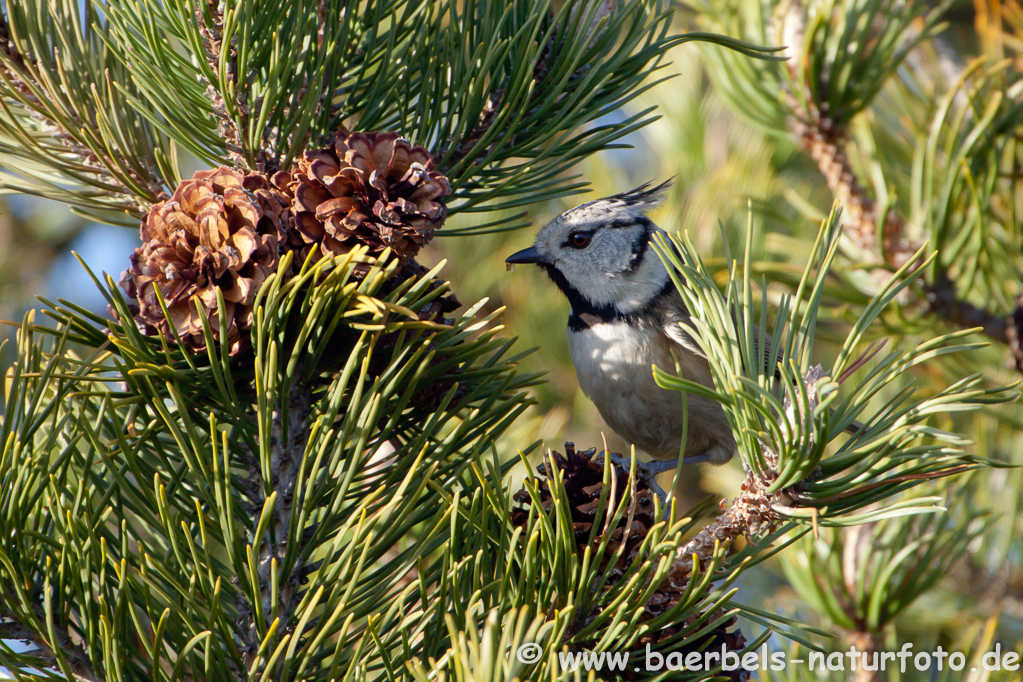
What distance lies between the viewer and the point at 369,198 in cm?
116

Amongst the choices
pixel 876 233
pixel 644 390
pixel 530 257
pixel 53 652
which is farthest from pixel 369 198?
pixel 876 233

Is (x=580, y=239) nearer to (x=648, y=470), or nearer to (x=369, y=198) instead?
(x=648, y=470)

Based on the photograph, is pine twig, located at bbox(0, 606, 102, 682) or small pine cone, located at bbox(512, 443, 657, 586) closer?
pine twig, located at bbox(0, 606, 102, 682)

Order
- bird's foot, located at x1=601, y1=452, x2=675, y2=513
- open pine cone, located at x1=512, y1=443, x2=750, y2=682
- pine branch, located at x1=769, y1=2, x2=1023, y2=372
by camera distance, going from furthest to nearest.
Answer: pine branch, located at x1=769, y1=2, x2=1023, y2=372 < bird's foot, located at x1=601, y1=452, x2=675, y2=513 < open pine cone, located at x1=512, y1=443, x2=750, y2=682

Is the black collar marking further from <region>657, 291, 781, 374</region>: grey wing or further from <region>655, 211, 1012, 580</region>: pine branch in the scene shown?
<region>655, 211, 1012, 580</region>: pine branch

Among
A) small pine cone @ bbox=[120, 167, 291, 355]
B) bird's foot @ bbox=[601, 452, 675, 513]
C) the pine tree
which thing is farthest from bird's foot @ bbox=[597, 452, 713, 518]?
small pine cone @ bbox=[120, 167, 291, 355]

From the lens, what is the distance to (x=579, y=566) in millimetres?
1115

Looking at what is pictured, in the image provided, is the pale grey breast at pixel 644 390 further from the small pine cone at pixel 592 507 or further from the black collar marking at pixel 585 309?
the small pine cone at pixel 592 507

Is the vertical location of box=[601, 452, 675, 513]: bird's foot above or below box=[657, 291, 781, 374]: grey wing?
below

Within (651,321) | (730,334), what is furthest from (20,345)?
(651,321)

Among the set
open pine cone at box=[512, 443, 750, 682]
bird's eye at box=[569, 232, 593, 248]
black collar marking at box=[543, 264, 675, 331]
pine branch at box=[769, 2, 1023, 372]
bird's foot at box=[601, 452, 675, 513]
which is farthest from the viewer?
bird's eye at box=[569, 232, 593, 248]

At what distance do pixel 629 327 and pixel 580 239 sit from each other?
0.36 meters

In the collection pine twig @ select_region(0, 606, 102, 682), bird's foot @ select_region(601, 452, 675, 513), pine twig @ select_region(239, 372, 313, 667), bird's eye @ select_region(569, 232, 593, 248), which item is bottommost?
pine twig @ select_region(0, 606, 102, 682)

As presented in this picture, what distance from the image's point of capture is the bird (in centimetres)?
205
